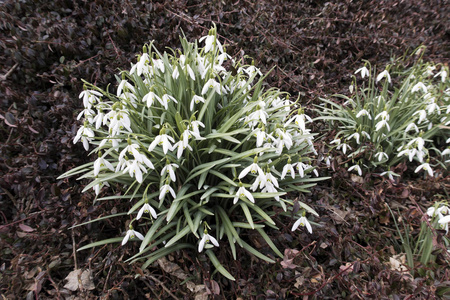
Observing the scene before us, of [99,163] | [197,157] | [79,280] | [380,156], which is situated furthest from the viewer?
[380,156]

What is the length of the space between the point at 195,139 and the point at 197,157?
0.25 metres

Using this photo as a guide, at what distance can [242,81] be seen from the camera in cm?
211

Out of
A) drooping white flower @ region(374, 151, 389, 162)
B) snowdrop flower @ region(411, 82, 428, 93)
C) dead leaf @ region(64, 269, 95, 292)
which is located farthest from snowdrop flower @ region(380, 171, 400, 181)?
dead leaf @ region(64, 269, 95, 292)

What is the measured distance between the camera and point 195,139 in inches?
61.4

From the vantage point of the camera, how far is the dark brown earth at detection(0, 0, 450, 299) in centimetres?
166

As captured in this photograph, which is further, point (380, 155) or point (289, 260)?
point (380, 155)

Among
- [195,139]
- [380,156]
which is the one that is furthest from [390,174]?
[195,139]

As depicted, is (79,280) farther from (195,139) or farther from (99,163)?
(195,139)

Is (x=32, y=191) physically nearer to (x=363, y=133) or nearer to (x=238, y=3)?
(x=363, y=133)

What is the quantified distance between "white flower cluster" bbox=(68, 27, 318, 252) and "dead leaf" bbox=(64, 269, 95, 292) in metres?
0.41

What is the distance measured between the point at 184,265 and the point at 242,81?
1.30 metres

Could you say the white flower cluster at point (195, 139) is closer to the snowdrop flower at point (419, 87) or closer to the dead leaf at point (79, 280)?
the dead leaf at point (79, 280)

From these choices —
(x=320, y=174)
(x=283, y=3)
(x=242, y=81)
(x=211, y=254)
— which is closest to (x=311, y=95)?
(x=320, y=174)

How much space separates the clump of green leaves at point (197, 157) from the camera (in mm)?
1562
